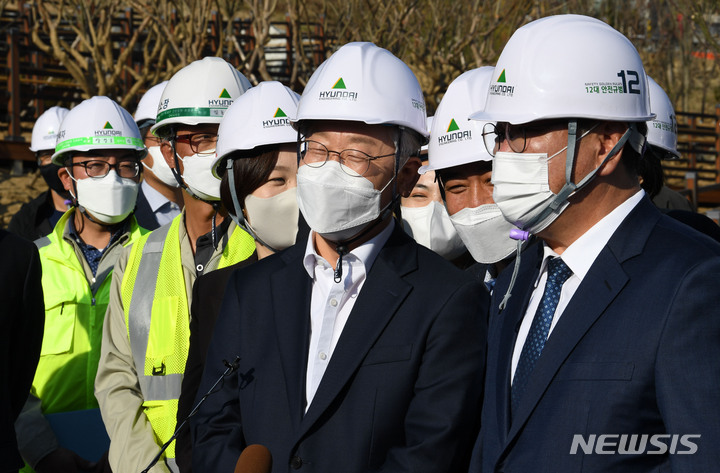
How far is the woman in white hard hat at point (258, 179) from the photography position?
4.29m

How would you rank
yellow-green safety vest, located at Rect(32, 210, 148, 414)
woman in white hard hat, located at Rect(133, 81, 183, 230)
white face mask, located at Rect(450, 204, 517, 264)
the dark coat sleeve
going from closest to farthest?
white face mask, located at Rect(450, 204, 517, 264)
the dark coat sleeve
yellow-green safety vest, located at Rect(32, 210, 148, 414)
woman in white hard hat, located at Rect(133, 81, 183, 230)

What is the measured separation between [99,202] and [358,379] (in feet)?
10.8

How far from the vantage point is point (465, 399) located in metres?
3.02

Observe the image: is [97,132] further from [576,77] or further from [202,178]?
[576,77]

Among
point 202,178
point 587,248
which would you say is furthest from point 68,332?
point 587,248

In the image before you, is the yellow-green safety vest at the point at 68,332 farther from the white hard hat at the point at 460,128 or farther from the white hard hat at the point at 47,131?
the white hard hat at the point at 47,131

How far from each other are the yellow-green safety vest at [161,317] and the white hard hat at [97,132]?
4.98 feet

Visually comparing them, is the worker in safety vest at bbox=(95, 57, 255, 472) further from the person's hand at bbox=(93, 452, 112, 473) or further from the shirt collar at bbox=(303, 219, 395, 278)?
the shirt collar at bbox=(303, 219, 395, 278)

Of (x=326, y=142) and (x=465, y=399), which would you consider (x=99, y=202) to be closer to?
(x=326, y=142)

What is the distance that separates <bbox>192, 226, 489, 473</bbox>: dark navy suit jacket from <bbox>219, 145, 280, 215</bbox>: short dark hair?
3.23 ft

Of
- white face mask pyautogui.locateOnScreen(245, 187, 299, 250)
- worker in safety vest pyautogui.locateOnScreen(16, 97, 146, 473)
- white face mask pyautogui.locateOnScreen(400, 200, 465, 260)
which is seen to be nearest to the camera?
white face mask pyautogui.locateOnScreen(245, 187, 299, 250)

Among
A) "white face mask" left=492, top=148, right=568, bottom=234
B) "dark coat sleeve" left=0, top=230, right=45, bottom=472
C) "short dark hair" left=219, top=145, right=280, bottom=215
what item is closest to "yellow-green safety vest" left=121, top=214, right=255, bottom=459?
"short dark hair" left=219, top=145, right=280, bottom=215

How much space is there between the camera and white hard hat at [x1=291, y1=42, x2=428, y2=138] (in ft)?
11.2

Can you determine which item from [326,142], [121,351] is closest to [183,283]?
[121,351]
